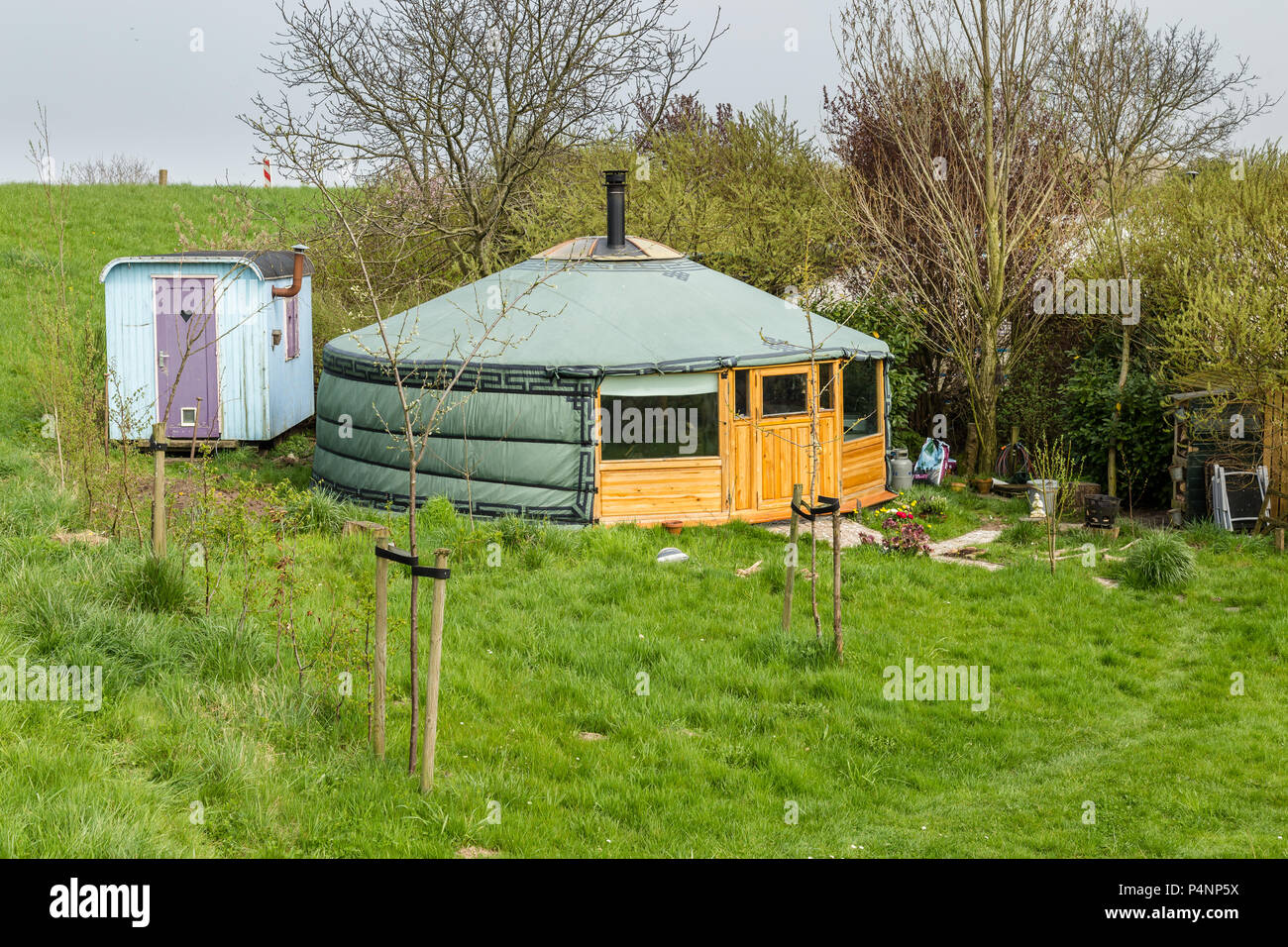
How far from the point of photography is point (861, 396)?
1387 centimetres

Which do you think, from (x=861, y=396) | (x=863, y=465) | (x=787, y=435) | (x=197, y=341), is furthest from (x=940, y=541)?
(x=197, y=341)

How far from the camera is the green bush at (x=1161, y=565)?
9945 millimetres

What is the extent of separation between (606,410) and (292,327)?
6.28 metres

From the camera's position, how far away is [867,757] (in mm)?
6508

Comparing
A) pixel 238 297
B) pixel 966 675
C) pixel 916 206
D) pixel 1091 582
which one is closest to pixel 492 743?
pixel 966 675

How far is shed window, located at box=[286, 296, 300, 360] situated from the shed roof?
41 cm

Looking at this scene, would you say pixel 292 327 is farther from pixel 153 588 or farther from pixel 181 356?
pixel 153 588

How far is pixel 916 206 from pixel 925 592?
890 cm

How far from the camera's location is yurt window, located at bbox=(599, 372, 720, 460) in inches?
456

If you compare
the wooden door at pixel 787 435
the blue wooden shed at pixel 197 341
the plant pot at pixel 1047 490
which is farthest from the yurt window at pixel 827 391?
the blue wooden shed at pixel 197 341

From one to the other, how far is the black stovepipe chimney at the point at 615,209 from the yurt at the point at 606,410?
71 centimetres

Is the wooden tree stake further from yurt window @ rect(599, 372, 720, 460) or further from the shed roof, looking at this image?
the shed roof

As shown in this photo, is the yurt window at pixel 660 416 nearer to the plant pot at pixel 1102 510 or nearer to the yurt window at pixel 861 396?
the yurt window at pixel 861 396

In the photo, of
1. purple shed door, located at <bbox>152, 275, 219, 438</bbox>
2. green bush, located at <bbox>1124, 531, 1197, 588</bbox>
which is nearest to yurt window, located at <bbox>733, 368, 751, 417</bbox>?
green bush, located at <bbox>1124, 531, 1197, 588</bbox>
